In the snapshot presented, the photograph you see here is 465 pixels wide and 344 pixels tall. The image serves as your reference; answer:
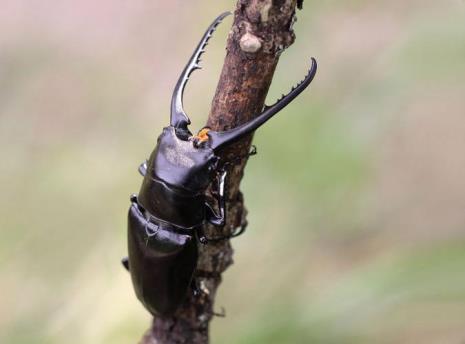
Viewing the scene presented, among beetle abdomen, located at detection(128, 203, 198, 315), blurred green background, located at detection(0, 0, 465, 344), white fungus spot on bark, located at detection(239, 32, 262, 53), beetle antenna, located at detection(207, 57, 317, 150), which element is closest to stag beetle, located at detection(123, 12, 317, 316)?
beetle abdomen, located at detection(128, 203, 198, 315)

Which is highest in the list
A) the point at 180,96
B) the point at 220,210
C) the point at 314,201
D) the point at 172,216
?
the point at 314,201

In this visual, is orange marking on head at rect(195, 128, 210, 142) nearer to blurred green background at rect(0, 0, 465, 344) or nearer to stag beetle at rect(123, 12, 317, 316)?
stag beetle at rect(123, 12, 317, 316)

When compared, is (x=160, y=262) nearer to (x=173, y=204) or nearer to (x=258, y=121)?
(x=173, y=204)

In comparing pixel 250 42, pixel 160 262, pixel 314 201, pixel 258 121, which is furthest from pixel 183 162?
pixel 314 201

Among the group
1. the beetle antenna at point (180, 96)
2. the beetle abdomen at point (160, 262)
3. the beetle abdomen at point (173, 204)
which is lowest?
the beetle abdomen at point (160, 262)

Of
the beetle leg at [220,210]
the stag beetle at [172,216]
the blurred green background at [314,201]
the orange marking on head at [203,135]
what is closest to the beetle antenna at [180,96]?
the stag beetle at [172,216]

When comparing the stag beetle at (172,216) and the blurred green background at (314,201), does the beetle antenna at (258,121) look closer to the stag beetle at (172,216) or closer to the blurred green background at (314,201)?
the stag beetle at (172,216)
